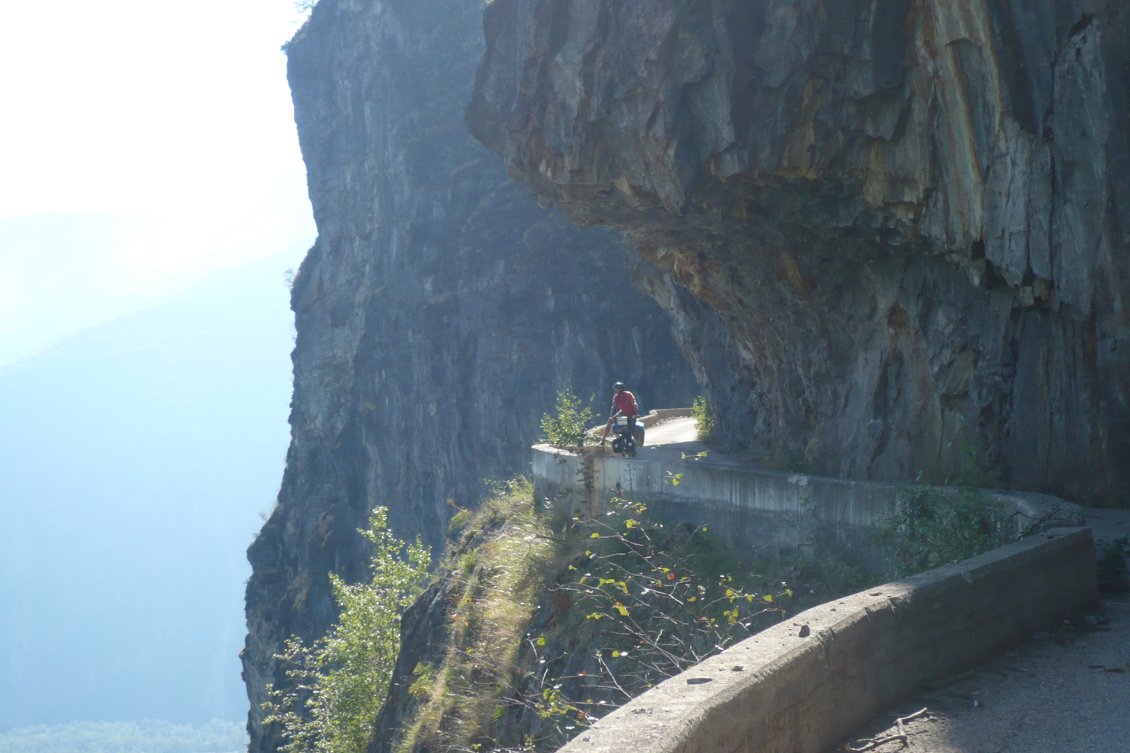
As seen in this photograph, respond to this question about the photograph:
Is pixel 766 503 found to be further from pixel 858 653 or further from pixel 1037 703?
pixel 858 653

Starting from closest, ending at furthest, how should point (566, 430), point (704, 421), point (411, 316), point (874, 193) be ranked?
point (874, 193) → point (566, 430) → point (704, 421) → point (411, 316)

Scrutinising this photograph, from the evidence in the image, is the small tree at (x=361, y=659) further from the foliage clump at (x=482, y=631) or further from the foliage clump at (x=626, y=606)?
the foliage clump at (x=626, y=606)

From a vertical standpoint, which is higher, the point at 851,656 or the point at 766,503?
the point at 851,656

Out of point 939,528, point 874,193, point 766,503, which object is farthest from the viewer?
point 874,193

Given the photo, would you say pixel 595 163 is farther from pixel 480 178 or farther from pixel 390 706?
pixel 480 178

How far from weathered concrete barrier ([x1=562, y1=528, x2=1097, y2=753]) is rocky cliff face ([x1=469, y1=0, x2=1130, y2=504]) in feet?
16.2

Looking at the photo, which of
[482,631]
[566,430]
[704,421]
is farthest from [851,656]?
[704,421]

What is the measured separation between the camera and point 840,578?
483 inches

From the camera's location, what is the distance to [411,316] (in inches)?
2462

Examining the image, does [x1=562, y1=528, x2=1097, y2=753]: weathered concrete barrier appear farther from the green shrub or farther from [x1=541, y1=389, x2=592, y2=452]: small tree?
the green shrub

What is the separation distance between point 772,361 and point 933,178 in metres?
6.49

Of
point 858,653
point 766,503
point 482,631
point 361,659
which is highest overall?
point 858,653

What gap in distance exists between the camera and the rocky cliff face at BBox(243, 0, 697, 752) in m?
56.2

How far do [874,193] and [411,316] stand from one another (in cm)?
4850
